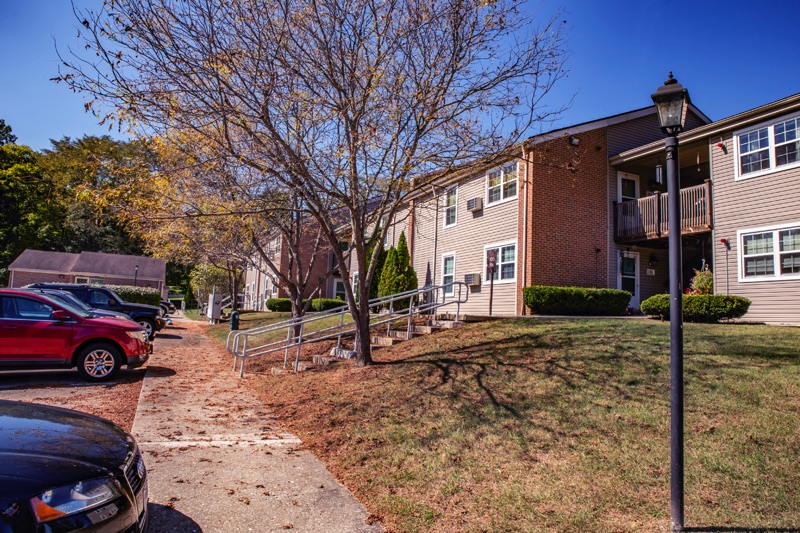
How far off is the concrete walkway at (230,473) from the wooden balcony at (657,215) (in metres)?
12.5

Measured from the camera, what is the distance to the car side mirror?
939 centimetres

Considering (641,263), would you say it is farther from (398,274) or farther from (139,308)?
(139,308)

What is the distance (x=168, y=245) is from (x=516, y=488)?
1474 cm

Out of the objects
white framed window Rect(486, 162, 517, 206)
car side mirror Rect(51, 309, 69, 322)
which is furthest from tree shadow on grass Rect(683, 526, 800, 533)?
white framed window Rect(486, 162, 517, 206)

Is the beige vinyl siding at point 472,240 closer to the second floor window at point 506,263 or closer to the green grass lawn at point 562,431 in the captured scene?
the second floor window at point 506,263

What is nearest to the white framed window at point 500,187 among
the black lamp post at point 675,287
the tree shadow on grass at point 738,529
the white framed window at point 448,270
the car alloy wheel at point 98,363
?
the white framed window at point 448,270

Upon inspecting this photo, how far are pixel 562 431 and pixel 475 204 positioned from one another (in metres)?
13.3

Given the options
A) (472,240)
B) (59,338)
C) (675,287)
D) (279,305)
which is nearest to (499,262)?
(472,240)

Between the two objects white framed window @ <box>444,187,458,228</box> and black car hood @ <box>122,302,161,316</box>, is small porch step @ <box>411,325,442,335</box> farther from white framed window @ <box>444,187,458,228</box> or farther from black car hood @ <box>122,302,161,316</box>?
black car hood @ <box>122,302,161,316</box>

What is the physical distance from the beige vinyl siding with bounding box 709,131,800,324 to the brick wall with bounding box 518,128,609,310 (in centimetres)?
318

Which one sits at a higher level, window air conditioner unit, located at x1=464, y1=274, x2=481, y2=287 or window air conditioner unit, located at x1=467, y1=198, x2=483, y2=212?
window air conditioner unit, located at x1=467, y1=198, x2=483, y2=212

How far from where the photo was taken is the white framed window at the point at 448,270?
19.2m

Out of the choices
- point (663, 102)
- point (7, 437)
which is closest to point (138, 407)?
point (7, 437)

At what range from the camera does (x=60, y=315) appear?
943cm
